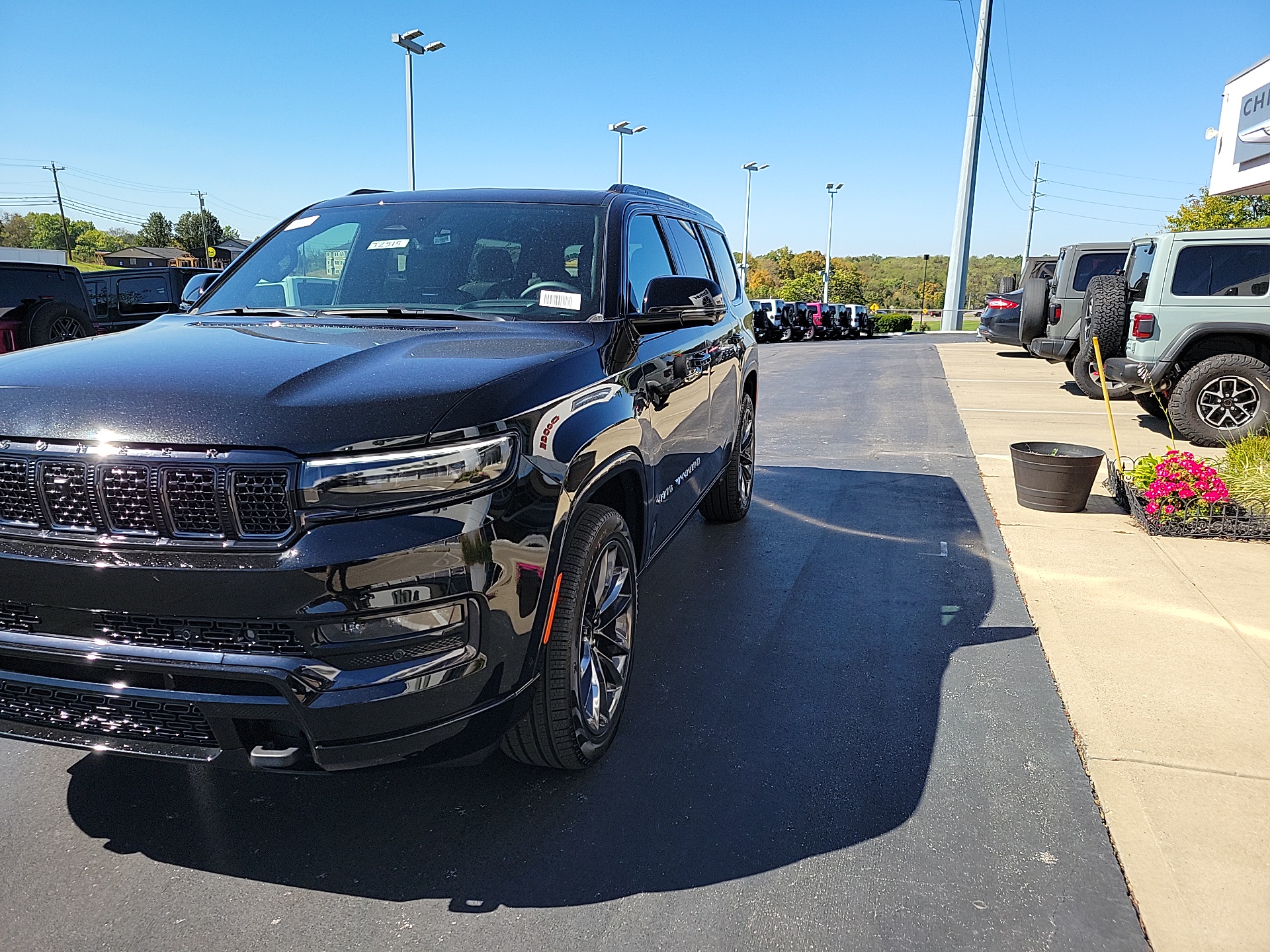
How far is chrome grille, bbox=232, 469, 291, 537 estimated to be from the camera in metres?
2.07

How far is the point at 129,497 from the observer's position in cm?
211

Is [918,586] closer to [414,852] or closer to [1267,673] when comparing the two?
[1267,673]

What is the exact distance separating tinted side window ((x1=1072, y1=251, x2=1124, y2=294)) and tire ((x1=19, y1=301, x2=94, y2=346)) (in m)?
14.1

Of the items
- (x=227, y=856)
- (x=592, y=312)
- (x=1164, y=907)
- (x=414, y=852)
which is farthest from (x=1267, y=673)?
(x=227, y=856)

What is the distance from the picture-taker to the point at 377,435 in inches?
82.9

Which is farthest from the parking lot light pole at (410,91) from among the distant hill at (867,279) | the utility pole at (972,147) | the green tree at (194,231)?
the green tree at (194,231)

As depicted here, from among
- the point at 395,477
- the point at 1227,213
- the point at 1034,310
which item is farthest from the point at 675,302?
the point at 1227,213

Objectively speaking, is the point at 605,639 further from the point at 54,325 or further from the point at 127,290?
the point at 127,290

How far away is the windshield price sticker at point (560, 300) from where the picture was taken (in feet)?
11.0

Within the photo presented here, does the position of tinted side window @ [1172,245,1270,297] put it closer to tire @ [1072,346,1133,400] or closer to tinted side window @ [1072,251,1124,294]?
tire @ [1072,346,1133,400]

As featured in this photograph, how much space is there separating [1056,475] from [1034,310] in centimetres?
993

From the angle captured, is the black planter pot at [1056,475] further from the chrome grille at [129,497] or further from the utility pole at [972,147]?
the utility pole at [972,147]

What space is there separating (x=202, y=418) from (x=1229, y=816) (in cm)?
320

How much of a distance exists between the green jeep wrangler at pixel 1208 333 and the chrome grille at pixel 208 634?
388 inches
